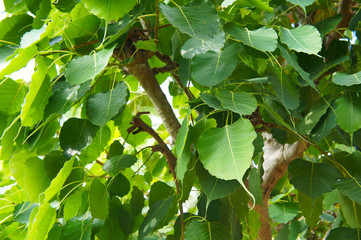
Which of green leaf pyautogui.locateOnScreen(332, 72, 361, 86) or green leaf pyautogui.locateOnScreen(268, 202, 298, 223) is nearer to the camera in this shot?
green leaf pyautogui.locateOnScreen(332, 72, 361, 86)

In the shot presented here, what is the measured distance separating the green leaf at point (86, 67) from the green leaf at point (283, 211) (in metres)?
0.59

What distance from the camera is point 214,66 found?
609 millimetres

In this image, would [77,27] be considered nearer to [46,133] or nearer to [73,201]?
[46,133]

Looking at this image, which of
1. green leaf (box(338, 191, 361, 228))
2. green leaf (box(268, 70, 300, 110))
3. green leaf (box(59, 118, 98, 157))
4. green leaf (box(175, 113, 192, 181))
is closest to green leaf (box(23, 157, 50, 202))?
green leaf (box(59, 118, 98, 157))

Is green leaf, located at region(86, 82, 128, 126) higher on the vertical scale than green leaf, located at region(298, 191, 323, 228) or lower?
higher

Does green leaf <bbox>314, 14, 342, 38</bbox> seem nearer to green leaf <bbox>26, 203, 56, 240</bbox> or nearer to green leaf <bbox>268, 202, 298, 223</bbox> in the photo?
green leaf <bbox>268, 202, 298, 223</bbox>

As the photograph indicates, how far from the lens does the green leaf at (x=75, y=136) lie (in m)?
0.71

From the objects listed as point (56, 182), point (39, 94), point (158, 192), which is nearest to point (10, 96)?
point (39, 94)

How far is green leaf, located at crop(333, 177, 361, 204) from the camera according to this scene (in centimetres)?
65

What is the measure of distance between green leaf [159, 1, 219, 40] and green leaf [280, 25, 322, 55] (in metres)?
0.11

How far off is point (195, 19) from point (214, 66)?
0.07m

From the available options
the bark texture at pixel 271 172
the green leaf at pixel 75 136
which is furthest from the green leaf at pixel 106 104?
the bark texture at pixel 271 172

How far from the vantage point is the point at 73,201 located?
800 mm

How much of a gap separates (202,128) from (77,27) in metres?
→ 0.25
